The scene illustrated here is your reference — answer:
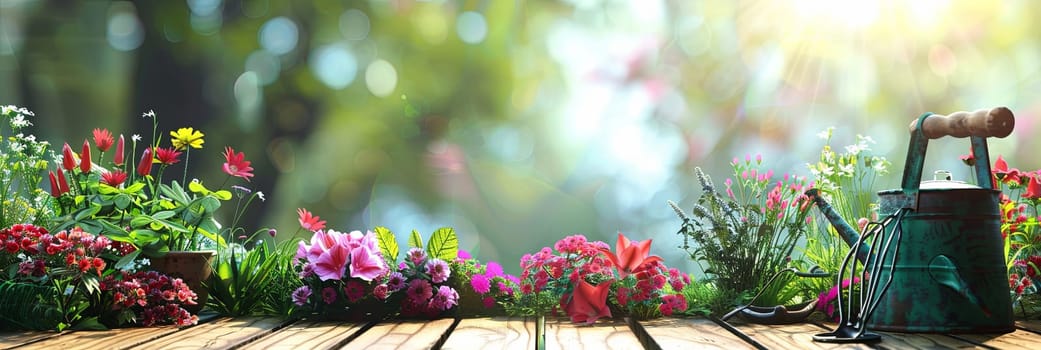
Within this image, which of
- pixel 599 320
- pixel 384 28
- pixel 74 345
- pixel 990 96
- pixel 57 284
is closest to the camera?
pixel 74 345

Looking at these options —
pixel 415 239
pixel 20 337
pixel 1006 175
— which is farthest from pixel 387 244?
pixel 1006 175

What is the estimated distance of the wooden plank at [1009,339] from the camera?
197 cm

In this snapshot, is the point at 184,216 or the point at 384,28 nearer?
the point at 184,216

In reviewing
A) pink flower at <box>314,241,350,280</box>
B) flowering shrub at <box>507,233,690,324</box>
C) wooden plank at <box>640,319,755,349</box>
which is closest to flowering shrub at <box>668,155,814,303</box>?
flowering shrub at <box>507,233,690,324</box>

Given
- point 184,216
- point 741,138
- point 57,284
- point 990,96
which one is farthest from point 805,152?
point 57,284

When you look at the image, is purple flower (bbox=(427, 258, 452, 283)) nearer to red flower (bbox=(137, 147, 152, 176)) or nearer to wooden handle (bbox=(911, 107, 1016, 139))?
red flower (bbox=(137, 147, 152, 176))

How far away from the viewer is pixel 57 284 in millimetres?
2559

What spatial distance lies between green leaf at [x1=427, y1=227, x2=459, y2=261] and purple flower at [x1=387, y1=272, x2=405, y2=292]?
214mm

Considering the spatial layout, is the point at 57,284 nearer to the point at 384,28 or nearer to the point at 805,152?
the point at 384,28

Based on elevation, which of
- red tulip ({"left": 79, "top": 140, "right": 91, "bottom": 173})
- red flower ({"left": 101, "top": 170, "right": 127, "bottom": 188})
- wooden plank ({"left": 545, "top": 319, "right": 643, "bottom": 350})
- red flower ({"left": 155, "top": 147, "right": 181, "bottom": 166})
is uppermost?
red flower ({"left": 155, "top": 147, "right": 181, "bottom": 166})

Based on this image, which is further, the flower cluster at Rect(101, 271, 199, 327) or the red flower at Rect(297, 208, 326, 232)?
the red flower at Rect(297, 208, 326, 232)

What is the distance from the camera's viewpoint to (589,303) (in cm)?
269

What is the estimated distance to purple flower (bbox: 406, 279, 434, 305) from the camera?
112 inches

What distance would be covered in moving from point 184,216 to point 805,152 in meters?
3.18
